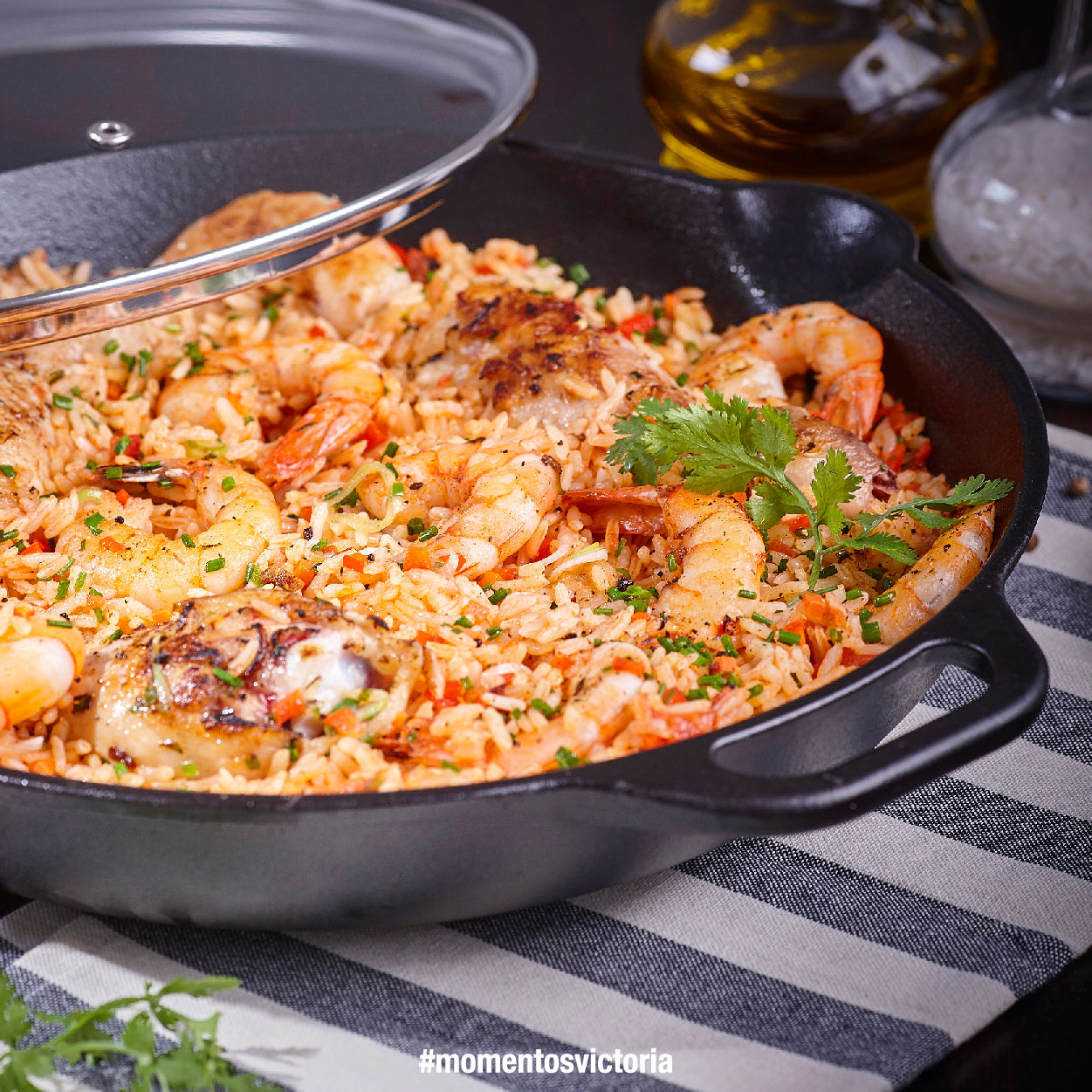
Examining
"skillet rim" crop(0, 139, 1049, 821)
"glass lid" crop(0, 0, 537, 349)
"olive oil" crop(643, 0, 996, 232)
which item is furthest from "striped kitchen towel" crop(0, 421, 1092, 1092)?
"olive oil" crop(643, 0, 996, 232)

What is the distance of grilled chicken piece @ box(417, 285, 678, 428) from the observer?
2826 mm

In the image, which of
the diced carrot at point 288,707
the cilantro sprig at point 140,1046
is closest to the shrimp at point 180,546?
the diced carrot at point 288,707

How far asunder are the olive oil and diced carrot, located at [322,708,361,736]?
2807 millimetres

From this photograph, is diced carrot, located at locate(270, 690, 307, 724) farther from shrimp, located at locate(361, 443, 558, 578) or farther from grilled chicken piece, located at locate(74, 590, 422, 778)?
shrimp, located at locate(361, 443, 558, 578)

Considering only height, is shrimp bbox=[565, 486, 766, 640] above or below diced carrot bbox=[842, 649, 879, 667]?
above

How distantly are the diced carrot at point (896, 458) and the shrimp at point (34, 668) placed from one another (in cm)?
182

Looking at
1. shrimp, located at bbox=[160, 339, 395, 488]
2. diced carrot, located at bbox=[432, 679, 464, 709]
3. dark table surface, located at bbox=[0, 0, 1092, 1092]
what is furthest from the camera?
dark table surface, located at bbox=[0, 0, 1092, 1092]

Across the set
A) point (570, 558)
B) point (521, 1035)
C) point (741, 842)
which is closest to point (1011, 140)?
point (570, 558)

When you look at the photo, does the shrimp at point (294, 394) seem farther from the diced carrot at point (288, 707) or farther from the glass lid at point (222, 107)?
the diced carrot at point (288, 707)

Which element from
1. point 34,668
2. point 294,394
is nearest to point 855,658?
point 34,668

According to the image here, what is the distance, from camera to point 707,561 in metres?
2.31

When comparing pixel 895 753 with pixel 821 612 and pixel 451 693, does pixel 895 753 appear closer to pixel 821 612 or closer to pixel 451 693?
pixel 821 612

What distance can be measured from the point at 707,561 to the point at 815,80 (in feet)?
7.77

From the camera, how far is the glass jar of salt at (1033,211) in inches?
143
